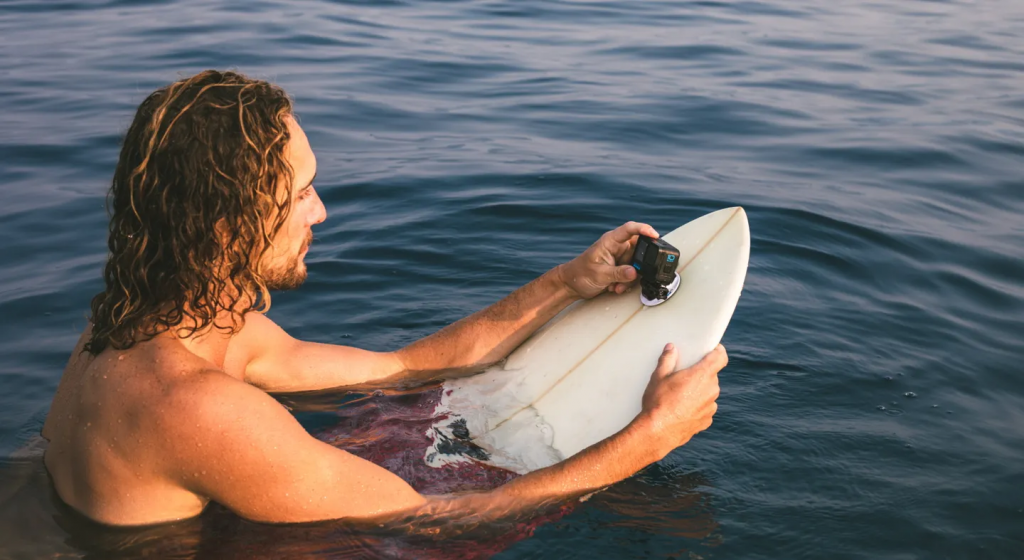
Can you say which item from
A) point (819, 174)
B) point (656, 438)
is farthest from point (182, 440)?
point (819, 174)

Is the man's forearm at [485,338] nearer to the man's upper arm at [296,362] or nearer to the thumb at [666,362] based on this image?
the man's upper arm at [296,362]

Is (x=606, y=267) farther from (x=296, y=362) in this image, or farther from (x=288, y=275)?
(x=288, y=275)

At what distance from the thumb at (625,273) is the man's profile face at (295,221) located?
4.13 feet

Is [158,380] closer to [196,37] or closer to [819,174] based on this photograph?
[819,174]

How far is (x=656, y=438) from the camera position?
2955 millimetres

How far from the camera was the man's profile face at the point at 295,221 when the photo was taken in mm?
2609

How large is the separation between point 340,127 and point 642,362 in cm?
542

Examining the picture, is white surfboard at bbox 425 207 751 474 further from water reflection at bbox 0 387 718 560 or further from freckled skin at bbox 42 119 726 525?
freckled skin at bbox 42 119 726 525

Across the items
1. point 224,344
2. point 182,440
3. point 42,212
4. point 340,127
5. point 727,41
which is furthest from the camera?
point 727,41

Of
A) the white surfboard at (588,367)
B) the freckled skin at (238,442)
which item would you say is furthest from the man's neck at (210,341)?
the white surfboard at (588,367)

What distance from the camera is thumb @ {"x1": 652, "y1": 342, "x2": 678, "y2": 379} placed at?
314cm

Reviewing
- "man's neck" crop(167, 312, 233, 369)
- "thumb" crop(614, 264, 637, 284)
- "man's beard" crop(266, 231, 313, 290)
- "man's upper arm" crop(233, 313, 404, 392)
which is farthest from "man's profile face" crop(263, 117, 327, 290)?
"thumb" crop(614, 264, 637, 284)

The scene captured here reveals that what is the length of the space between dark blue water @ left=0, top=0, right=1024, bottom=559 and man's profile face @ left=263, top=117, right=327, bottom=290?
28.9 inches

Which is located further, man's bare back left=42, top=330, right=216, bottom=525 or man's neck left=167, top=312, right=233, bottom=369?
man's neck left=167, top=312, right=233, bottom=369
